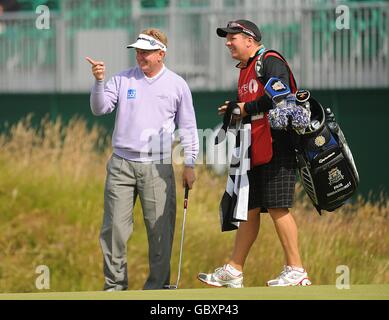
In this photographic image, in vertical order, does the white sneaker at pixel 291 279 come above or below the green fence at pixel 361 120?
below

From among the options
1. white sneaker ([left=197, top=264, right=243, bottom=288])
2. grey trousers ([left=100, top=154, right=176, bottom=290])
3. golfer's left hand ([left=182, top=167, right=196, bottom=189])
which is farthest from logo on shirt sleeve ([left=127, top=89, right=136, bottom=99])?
white sneaker ([left=197, top=264, right=243, bottom=288])

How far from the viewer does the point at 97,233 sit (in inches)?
468

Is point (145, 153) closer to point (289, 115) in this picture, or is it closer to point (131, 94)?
point (131, 94)

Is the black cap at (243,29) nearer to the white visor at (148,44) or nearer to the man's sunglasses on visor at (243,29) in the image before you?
the man's sunglasses on visor at (243,29)

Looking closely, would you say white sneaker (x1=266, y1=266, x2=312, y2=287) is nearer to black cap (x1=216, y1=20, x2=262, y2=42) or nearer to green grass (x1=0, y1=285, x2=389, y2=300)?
green grass (x1=0, y1=285, x2=389, y2=300)

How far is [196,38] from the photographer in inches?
593

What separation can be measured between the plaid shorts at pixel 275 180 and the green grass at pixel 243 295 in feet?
1.97

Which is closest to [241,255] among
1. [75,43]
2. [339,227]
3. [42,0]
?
[339,227]


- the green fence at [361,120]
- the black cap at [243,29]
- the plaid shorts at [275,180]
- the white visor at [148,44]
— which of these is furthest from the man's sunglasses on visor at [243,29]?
the green fence at [361,120]

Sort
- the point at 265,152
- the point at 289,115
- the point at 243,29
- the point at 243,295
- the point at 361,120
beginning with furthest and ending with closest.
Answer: the point at 361,120 → the point at 243,29 → the point at 265,152 → the point at 289,115 → the point at 243,295

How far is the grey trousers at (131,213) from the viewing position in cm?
829

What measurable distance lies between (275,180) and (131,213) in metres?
1.04

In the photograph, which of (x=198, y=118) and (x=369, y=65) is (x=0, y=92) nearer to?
(x=198, y=118)

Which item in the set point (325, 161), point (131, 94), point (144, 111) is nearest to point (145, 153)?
point (144, 111)
